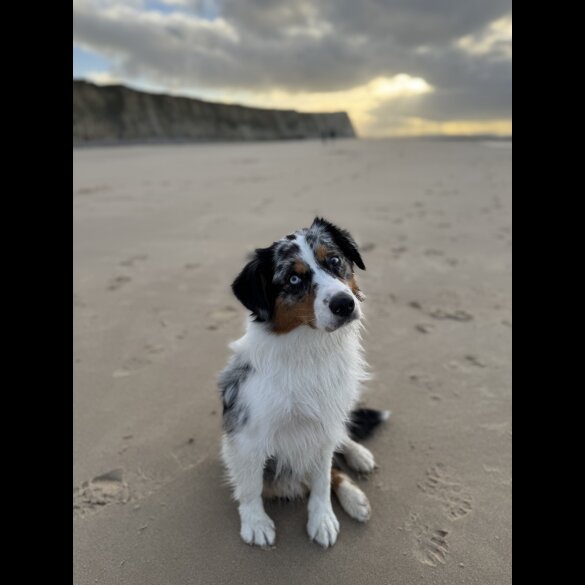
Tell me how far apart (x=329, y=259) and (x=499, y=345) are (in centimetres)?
240

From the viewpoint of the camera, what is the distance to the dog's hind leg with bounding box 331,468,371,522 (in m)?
2.42

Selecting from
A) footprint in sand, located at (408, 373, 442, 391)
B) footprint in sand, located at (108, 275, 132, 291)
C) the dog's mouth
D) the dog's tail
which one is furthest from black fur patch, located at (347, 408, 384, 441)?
footprint in sand, located at (108, 275, 132, 291)

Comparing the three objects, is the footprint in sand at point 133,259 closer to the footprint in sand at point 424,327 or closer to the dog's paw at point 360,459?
the footprint in sand at point 424,327

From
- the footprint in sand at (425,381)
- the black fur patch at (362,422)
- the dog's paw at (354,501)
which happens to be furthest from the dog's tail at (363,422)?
the footprint in sand at (425,381)

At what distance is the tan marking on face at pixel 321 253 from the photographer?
2.35 meters

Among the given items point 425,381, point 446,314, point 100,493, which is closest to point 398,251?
point 446,314

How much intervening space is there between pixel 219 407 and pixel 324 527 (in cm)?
126

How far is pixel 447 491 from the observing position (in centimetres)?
256

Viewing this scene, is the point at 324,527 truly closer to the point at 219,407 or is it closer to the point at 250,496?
the point at 250,496

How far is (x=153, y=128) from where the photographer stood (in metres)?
51.8

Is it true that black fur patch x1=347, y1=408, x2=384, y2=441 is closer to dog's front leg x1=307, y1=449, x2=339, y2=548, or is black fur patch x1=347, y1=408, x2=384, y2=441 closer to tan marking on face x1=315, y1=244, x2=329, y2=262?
dog's front leg x1=307, y1=449, x2=339, y2=548

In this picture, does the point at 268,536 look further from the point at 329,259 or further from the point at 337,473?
the point at 329,259
